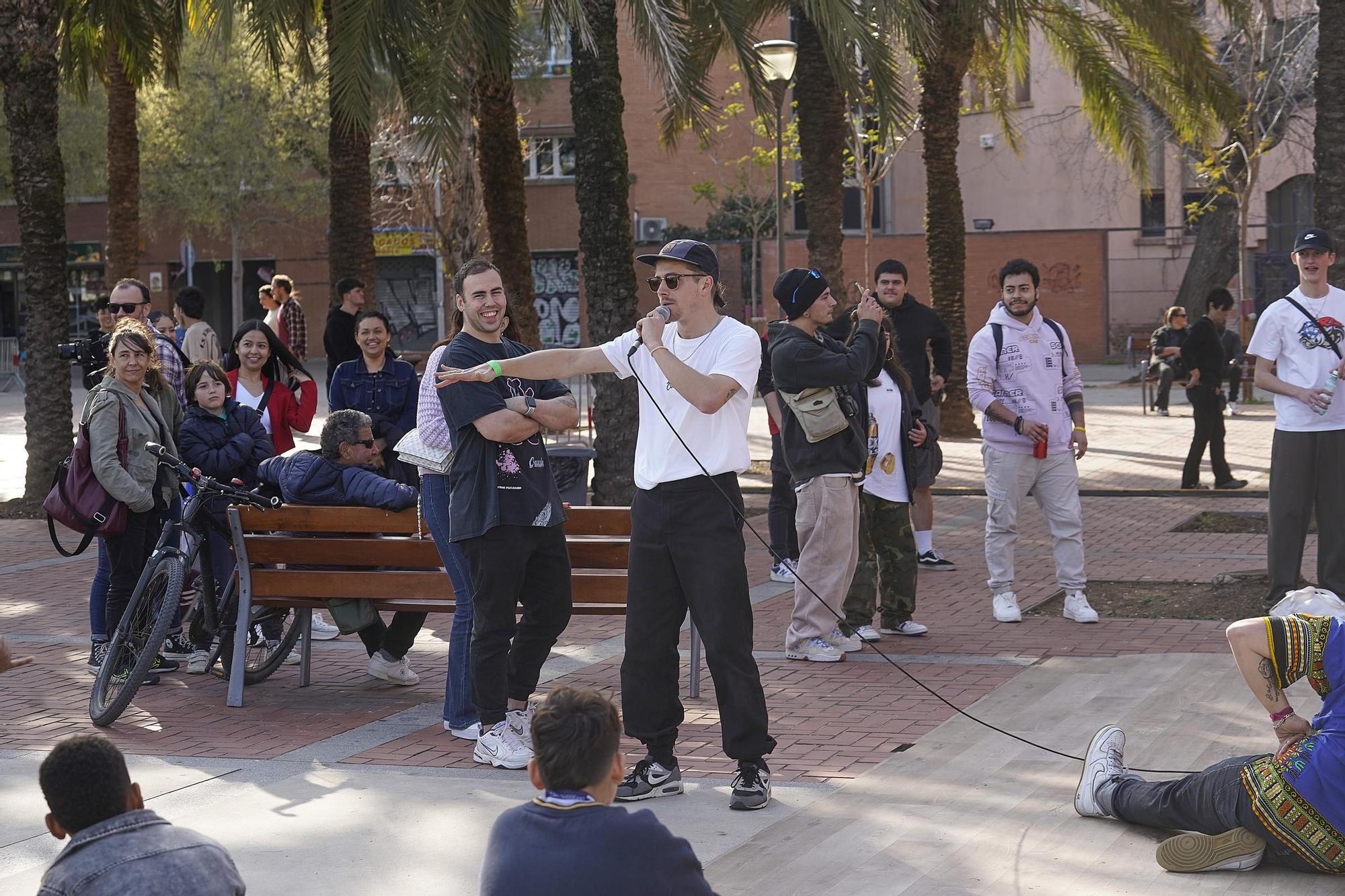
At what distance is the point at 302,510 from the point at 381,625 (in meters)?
0.71

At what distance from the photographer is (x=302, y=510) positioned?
707 centimetres

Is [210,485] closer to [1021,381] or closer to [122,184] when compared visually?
[1021,381]

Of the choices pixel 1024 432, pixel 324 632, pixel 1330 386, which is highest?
pixel 1330 386

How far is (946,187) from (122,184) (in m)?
10.1

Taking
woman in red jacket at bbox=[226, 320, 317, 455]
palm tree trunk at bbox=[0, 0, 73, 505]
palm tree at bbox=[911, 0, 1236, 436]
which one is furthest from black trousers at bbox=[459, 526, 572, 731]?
palm tree at bbox=[911, 0, 1236, 436]

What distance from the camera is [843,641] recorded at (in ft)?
25.6

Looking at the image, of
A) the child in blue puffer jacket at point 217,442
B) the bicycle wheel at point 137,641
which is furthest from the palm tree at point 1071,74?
the bicycle wheel at point 137,641

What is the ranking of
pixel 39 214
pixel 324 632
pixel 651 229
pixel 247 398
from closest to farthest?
pixel 324 632 → pixel 247 398 → pixel 39 214 → pixel 651 229

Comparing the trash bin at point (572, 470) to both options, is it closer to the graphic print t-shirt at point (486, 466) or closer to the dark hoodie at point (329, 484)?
the dark hoodie at point (329, 484)

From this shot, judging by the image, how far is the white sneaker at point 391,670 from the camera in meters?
7.33

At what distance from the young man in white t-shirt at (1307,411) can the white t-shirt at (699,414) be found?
12.7ft

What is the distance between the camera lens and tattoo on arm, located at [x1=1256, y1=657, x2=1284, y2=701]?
167 inches

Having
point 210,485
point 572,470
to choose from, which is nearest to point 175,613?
point 210,485

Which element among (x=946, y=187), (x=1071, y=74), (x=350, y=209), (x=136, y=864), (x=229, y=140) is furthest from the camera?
(x=229, y=140)
